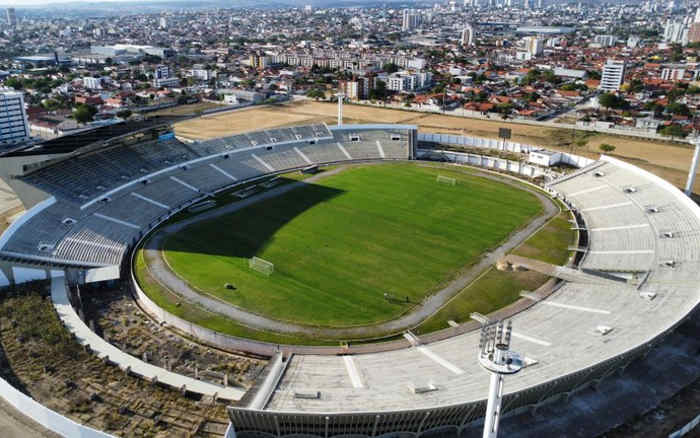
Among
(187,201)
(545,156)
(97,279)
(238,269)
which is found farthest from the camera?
(545,156)

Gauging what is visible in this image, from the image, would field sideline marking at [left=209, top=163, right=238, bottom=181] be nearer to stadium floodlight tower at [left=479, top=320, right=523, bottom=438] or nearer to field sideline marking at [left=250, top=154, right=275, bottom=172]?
field sideline marking at [left=250, top=154, right=275, bottom=172]

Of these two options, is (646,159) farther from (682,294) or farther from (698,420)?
(698,420)

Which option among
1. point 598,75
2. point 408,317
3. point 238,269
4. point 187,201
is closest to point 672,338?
point 408,317

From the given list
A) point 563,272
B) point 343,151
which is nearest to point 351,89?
point 343,151

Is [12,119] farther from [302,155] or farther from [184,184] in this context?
[302,155]

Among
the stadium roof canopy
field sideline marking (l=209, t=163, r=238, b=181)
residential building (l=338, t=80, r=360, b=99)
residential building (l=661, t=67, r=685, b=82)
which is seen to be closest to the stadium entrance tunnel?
field sideline marking (l=209, t=163, r=238, b=181)

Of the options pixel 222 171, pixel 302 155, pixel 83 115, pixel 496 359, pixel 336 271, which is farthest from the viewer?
pixel 83 115
